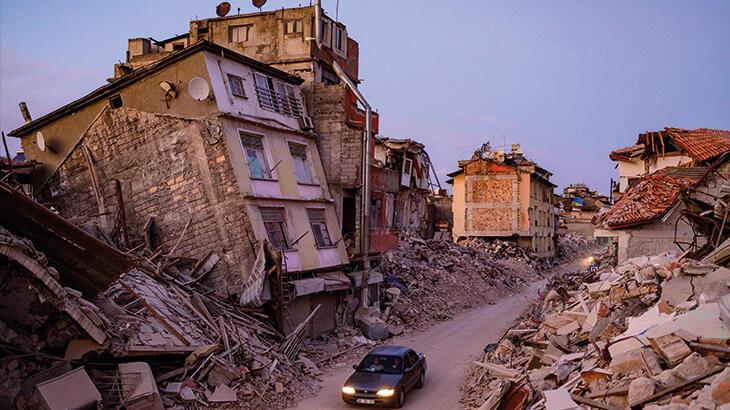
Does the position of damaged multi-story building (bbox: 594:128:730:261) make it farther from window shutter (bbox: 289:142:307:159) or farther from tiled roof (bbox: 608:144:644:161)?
window shutter (bbox: 289:142:307:159)

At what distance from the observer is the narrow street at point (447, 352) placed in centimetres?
1727

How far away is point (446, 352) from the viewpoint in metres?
23.4

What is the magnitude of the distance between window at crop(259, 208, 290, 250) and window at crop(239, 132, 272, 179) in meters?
1.36

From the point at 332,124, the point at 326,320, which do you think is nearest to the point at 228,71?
the point at 332,124

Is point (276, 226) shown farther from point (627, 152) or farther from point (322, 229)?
point (627, 152)

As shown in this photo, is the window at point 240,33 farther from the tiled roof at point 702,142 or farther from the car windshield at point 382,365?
the tiled roof at point 702,142

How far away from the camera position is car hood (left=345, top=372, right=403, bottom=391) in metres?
16.3

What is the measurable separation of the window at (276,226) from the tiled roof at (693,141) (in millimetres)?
18260

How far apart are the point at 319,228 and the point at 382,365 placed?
31.4 feet

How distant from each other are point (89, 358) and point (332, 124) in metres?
15.5

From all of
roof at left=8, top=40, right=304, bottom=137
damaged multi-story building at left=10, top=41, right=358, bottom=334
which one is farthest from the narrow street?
roof at left=8, top=40, right=304, bottom=137

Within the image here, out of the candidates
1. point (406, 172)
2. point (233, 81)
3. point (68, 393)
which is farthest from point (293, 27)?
point (68, 393)

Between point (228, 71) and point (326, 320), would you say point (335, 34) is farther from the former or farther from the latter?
point (326, 320)

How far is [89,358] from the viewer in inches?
564
